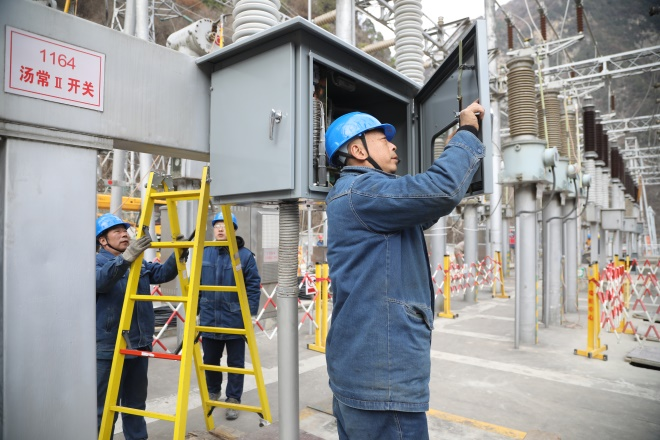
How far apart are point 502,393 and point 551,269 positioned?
13.5 ft

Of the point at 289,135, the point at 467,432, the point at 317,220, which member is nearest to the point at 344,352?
the point at 289,135

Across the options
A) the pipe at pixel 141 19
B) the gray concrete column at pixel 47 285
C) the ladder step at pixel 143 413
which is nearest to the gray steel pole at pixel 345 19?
the pipe at pixel 141 19

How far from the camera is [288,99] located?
2.22 metres

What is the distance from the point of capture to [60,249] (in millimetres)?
1914

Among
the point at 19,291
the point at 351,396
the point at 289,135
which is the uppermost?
the point at 289,135

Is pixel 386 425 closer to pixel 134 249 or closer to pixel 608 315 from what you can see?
pixel 134 249

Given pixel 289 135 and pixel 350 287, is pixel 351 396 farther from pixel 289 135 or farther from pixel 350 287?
pixel 289 135

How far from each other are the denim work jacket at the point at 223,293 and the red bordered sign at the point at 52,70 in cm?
244

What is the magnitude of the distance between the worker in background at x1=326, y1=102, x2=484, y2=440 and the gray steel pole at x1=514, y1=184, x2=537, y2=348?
18.5 feet

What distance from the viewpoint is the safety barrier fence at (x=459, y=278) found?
975 centimetres

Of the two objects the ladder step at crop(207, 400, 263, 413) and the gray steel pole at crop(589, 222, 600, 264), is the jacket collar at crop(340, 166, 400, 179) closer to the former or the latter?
the ladder step at crop(207, 400, 263, 413)

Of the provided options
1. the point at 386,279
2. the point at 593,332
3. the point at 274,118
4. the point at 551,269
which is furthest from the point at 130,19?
the point at 593,332

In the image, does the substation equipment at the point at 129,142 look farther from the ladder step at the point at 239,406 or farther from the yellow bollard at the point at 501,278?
the yellow bollard at the point at 501,278

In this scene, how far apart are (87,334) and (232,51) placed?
1.65m
